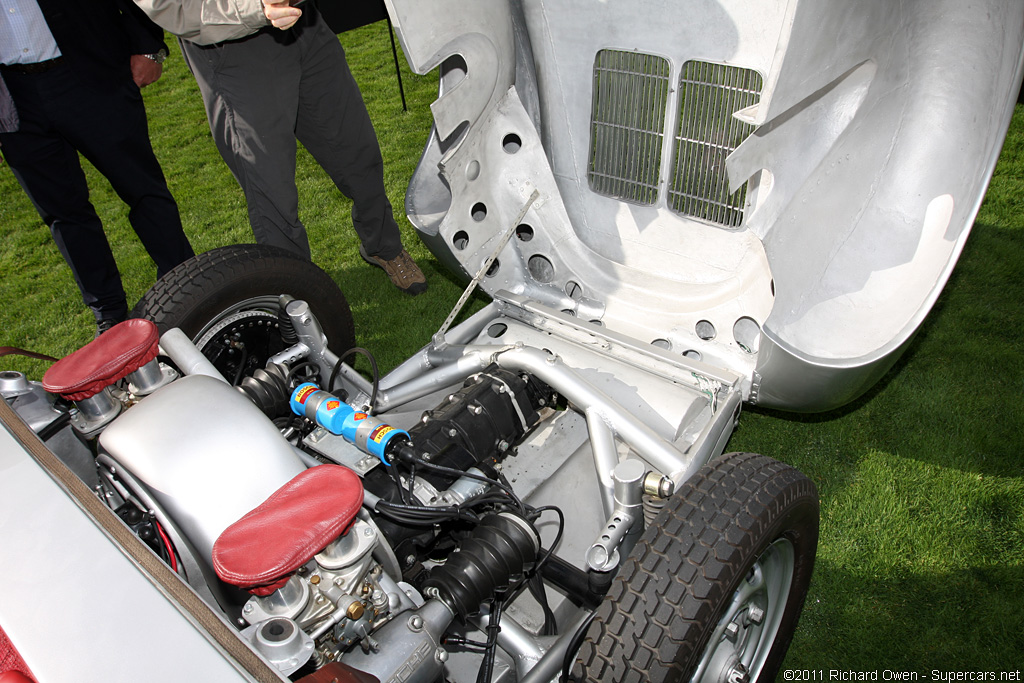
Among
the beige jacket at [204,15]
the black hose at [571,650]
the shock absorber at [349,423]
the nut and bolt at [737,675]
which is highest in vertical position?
the beige jacket at [204,15]

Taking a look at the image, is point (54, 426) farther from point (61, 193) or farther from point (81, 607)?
point (61, 193)

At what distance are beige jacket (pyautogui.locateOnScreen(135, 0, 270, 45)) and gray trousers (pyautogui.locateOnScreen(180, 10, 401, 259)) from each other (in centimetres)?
21

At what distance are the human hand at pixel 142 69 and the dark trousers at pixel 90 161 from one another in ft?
0.22

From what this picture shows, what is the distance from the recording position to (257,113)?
10.5 feet

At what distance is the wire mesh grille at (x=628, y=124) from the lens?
8.39ft

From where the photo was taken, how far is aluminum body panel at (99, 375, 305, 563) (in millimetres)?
1712

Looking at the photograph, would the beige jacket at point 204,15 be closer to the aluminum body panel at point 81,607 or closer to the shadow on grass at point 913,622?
the aluminum body panel at point 81,607

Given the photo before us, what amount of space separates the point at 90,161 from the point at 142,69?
0.53 metres

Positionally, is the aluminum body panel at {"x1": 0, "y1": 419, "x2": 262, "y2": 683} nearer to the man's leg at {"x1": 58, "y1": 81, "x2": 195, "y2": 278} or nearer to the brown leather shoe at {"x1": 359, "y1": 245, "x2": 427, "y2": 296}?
the man's leg at {"x1": 58, "y1": 81, "x2": 195, "y2": 278}

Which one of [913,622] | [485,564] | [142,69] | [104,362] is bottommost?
[913,622]

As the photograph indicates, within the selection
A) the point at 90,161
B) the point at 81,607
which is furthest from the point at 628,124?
the point at 90,161

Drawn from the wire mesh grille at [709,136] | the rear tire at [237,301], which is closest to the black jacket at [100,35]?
the rear tire at [237,301]

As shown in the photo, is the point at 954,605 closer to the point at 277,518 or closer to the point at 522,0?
the point at 277,518

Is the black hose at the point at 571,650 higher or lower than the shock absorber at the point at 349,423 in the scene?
lower
